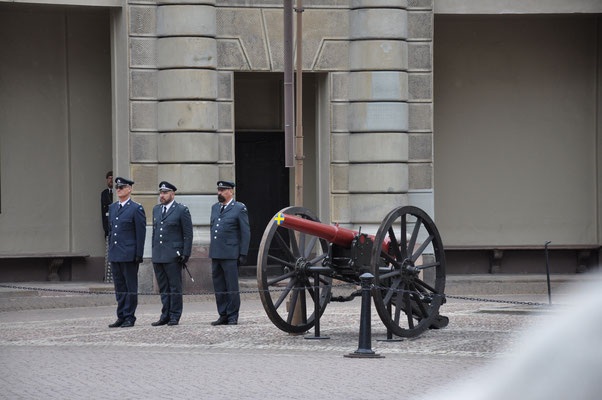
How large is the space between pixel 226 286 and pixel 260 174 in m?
6.08

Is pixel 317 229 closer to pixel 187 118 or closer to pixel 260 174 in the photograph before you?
pixel 187 118

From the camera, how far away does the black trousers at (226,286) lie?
14.3m

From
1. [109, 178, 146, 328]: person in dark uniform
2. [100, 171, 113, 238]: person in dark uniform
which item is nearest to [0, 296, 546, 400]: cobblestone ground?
[109, 178, 146, 328]: person in dark uniform

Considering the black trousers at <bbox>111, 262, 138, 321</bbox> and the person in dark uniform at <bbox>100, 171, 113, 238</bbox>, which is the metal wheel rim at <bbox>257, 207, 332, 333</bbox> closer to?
the black trousers at <bbox>111, 262, 138, 321</bbox>

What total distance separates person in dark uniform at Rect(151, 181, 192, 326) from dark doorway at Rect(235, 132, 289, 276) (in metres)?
5.65

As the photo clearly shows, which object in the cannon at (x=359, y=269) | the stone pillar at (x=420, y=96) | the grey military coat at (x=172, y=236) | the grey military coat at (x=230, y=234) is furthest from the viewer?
the stone pillar at (x=420, y=96)

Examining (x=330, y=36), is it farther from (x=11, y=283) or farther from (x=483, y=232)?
(x=11, y=283)

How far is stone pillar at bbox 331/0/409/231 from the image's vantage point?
18703 millimetres

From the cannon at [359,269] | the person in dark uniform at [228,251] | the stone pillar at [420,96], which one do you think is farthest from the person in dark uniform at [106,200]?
the cannon at [359,269]

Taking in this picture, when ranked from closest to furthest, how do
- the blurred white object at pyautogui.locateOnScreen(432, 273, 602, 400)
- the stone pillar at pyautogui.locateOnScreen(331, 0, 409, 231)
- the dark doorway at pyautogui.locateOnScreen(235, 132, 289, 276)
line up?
the blurred white object at pyautogui.locateOnScreen(432, 273, 602, 400) → the stone pillar at pyautogui.locateOnScreen(331, 0, 409, 231) → the dark doorway at pyautogui.locateOnScreen(235, 132, 289, 276)

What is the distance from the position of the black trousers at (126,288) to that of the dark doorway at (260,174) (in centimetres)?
583

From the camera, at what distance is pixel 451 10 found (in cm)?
1948

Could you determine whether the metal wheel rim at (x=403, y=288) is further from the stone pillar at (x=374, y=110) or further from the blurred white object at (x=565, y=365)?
the blurred white object at (x=565, y=365)

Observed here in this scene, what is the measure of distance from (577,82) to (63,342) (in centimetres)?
1179
